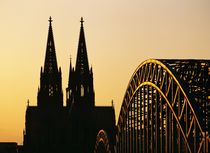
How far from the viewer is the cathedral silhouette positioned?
174 metres

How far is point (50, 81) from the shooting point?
179 metres

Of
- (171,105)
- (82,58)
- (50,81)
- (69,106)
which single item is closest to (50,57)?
(50,81)

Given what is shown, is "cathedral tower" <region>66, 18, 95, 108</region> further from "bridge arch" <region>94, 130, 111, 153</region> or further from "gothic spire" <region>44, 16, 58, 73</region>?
"bridge arch" <region>94, 130, 111, 153</region>

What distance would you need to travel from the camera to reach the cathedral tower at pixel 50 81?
179500 mm

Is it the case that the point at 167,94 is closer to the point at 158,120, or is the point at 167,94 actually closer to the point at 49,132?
the point at 158,120

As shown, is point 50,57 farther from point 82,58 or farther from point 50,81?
point 82,58

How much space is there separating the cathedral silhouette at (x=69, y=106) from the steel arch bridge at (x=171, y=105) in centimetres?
8176

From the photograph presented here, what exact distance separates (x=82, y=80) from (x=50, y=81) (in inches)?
317

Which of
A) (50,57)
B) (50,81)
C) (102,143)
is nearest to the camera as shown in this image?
(102,143)

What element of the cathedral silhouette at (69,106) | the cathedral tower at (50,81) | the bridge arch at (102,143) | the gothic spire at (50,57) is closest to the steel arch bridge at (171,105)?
the bridge arch at (102,143)

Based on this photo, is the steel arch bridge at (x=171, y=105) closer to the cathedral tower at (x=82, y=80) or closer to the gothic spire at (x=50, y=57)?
the cathedral tower at (x=82, y=80)

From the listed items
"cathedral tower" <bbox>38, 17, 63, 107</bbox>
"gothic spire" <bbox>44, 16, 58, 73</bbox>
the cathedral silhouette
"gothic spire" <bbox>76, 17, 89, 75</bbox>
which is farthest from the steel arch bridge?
"gothic spire" <bbox>44, 16, 58, 73</bbox>

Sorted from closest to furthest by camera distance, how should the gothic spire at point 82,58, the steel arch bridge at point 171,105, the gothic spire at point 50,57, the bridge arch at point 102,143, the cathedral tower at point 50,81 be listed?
1. the steel arch bridge at point 171,105
2. the bridge arch at point 102,143
3. the gothic spire at point 82,58
4. the cathedral tower at point 50,81
5. the gothic spire at point 50,57

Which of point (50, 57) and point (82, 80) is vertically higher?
point (50, 57)
